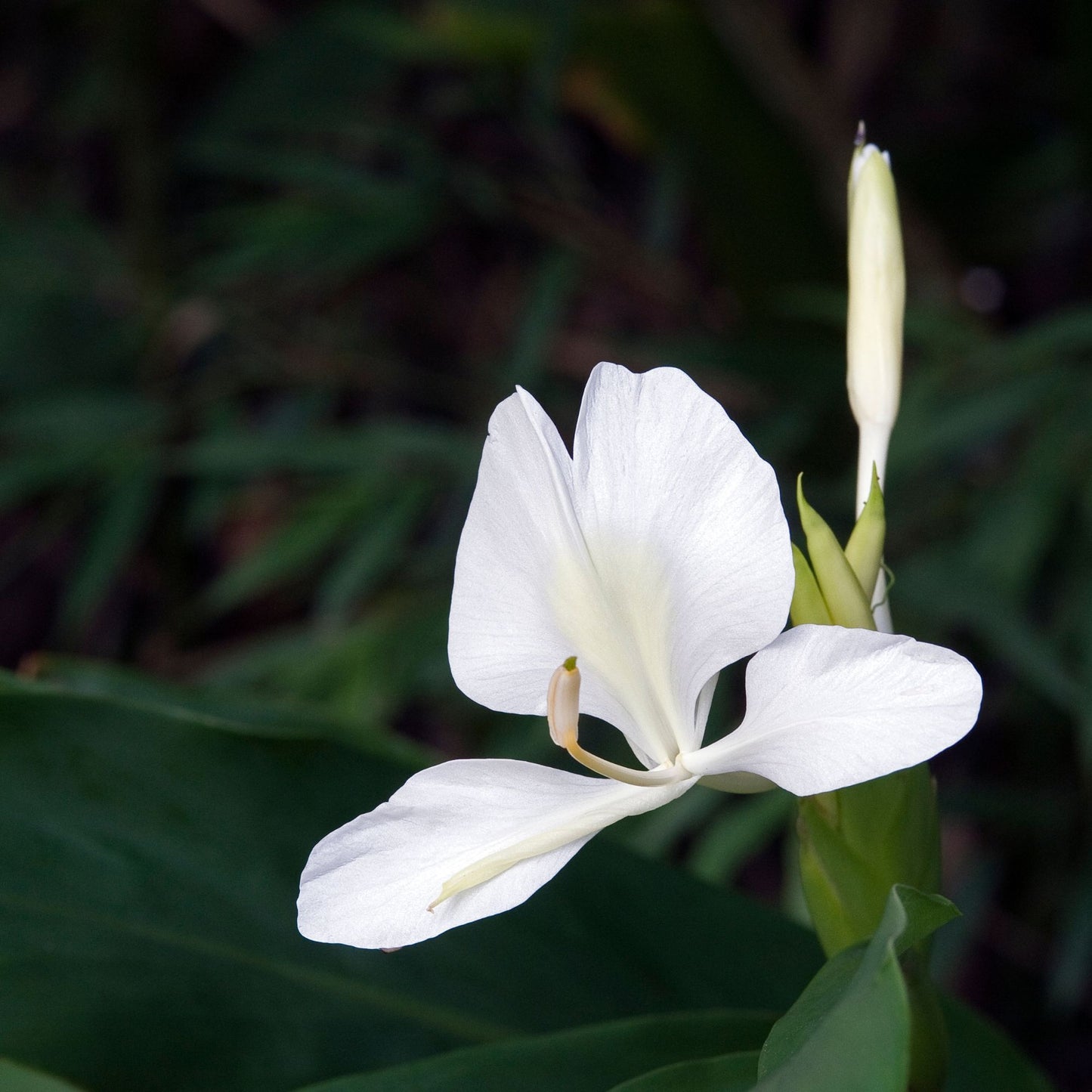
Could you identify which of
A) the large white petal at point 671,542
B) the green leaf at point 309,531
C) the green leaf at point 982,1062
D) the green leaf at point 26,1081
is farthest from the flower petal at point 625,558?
the green leaf at point 309,531

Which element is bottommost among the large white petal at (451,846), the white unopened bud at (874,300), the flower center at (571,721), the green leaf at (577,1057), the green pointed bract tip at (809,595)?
the green leaf at (577,1057)

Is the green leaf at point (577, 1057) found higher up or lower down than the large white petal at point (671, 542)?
lower down

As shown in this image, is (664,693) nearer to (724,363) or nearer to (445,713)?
(724,363)

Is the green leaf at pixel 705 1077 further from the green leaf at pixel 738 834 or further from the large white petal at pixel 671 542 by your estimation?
the green leaf at pixel 738 834

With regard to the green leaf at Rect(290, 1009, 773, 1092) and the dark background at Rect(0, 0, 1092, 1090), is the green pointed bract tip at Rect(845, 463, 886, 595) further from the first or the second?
the dark background at Rect(0, 0, 1092, 1090)

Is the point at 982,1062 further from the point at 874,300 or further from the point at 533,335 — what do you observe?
the point at 533,335

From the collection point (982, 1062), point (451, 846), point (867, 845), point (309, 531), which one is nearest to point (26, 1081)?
point (451, 846)
